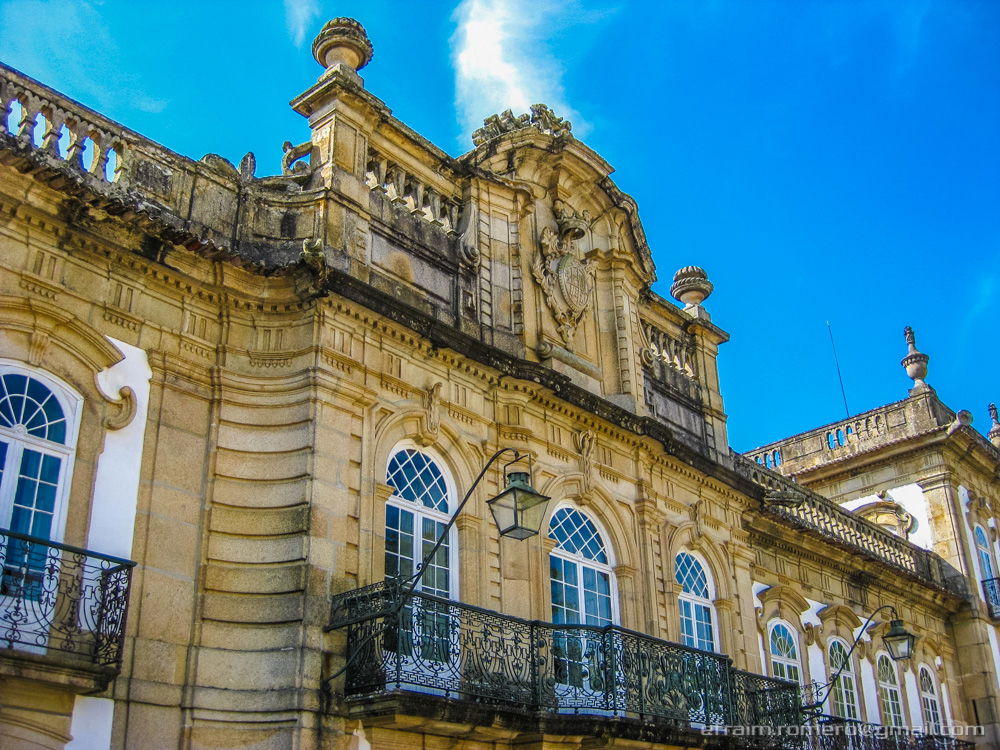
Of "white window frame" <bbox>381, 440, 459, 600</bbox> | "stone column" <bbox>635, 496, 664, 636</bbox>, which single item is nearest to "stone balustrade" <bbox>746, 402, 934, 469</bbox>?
"stone column" <bbox>635, 496, 664, 636</bbox>

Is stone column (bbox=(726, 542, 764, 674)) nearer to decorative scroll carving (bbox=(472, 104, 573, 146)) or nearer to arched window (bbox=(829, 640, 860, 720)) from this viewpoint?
arched window (bbox=(829, 640, 860, 720))

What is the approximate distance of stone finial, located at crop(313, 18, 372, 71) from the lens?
1320cm

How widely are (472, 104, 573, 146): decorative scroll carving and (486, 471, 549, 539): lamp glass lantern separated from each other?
6.61 meters

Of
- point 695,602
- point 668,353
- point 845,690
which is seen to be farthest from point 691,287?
point 845,690

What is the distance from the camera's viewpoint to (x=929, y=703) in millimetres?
21359

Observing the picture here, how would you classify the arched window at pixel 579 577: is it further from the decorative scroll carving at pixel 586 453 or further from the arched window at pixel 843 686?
the arched window at pixel 843 686

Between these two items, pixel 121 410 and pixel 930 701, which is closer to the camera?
pixel 121 410

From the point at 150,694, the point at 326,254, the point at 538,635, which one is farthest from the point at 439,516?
the point at 150,694

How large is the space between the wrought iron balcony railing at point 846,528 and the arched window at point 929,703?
1.84m

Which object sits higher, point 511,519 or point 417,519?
point 417,519

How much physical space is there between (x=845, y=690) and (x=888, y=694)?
1.76 metres

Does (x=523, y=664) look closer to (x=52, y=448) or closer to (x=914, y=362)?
(x=52, y=448)

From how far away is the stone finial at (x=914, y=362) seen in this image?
25875 millimetres

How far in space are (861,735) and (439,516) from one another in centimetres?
961
